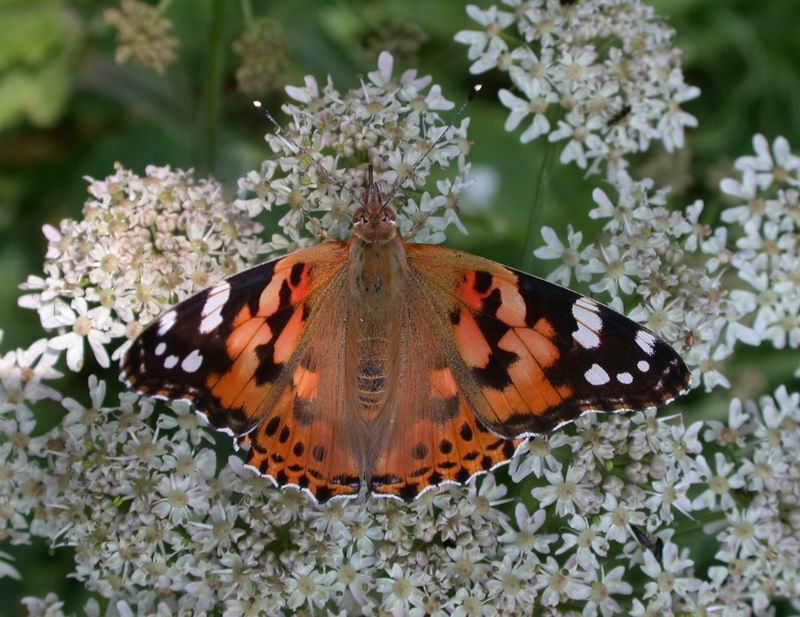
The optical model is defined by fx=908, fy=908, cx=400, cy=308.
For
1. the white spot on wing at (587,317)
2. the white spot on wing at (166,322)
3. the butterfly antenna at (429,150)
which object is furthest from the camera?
the butterfly antenna at (429,150)

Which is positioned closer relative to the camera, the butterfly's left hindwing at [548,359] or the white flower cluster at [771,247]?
the butterfly's left hindwing at [548,359]

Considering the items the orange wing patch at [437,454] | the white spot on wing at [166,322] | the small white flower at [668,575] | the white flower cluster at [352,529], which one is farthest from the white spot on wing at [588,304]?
the white spot on wing at [166,322]

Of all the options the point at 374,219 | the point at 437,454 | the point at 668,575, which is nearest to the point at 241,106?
the point at 374,219

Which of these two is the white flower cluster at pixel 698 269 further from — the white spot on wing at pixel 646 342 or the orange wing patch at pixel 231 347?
the orange wing patch at pixel 231 347

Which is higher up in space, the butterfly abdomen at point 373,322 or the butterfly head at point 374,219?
the butterfly head at point 374,219

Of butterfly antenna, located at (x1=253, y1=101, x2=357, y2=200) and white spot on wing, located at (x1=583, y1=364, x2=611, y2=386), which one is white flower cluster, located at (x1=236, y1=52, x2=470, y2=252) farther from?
white spot on wing, located at (x1=583, y1=364, x2=611, y2=386)

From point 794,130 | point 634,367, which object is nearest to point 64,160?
point 634,367

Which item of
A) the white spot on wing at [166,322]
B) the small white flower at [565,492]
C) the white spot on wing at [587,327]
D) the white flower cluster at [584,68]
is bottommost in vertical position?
the small white flower at [565,492]
